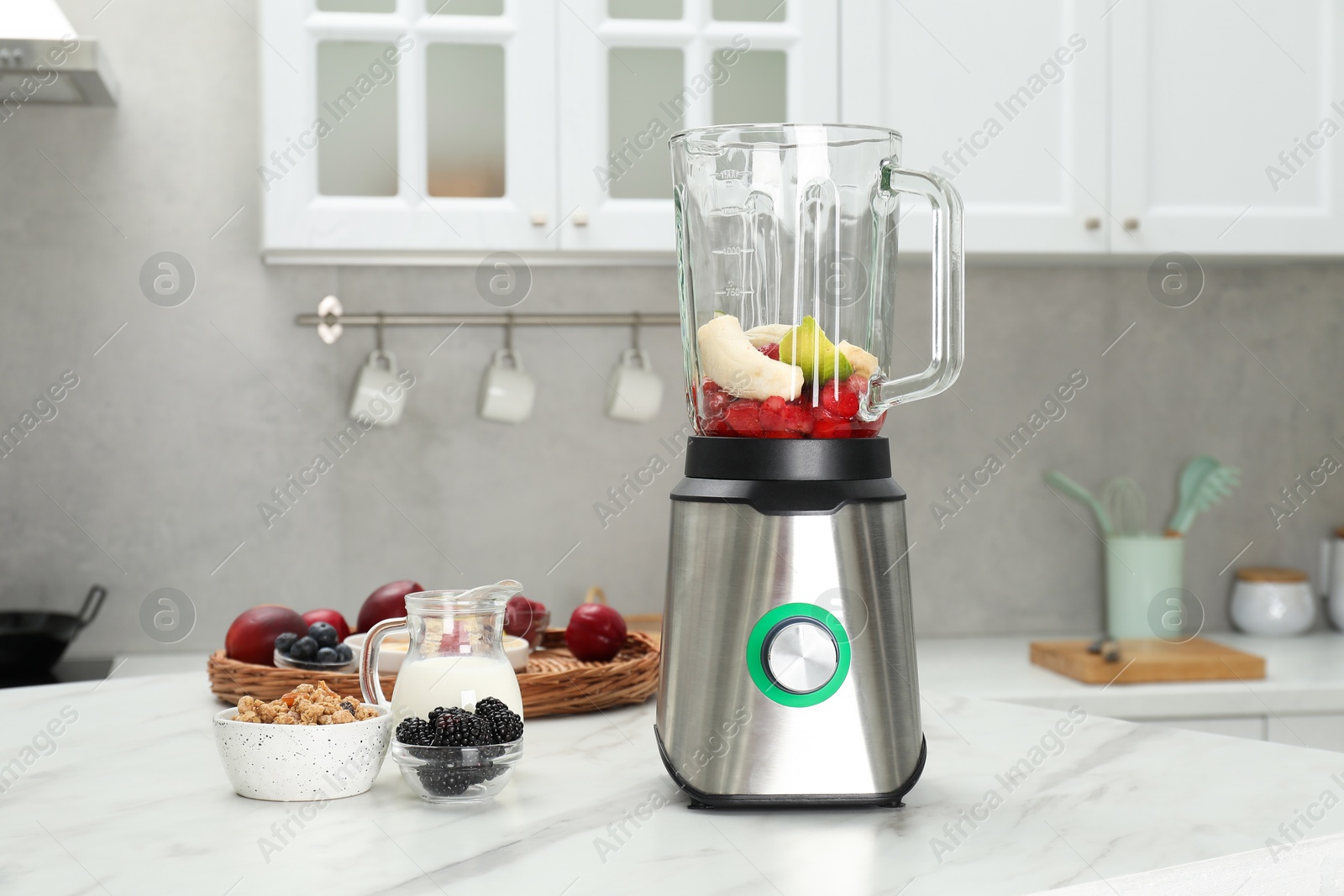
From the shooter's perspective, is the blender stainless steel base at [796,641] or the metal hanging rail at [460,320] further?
the metal hanging rail at [460,320]

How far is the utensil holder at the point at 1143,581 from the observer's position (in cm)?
216

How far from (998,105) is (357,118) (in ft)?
3.32

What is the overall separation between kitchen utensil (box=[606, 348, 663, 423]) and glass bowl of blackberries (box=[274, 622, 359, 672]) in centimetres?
97

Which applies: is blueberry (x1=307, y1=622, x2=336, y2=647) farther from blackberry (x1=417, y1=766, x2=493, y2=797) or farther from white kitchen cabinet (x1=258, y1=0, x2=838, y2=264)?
white kitchen cabinet (x1=258, y1=0, x2=838, y2=264)

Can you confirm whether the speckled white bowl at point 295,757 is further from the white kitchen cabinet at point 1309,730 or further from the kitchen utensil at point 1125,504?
the kitchen utensil at point 1125,504

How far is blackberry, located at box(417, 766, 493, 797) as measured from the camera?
763 millimetres

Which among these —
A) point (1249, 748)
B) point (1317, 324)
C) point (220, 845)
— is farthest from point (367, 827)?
point (1317, 324)

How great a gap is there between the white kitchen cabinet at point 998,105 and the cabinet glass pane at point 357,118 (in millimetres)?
718

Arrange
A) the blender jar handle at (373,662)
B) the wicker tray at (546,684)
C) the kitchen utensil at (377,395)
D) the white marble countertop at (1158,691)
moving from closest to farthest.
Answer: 1. the blender jar handle at (373,662)
2. the wicker tray at (546,684)
3. the white marble countertop at (1158,691)
4. the kitchen utensil at (377,395)

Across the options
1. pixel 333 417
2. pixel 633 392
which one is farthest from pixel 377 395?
pixel 633 392

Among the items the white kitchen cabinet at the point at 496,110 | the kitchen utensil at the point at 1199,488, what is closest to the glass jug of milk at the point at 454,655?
the white kitchen cabinet at the point at 496,110

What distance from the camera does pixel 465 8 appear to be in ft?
5.81

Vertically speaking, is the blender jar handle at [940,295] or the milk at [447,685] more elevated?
the blender jar handle at [940,295]

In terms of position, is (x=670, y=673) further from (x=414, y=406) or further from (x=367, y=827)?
(x=414, y=406)
